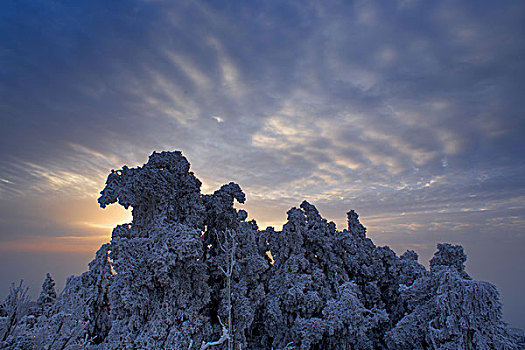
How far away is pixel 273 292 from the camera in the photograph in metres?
21.1

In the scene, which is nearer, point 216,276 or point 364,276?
point 216,276

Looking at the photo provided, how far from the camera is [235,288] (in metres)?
18.1

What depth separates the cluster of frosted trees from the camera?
14.2m

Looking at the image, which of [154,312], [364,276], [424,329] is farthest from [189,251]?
[364,276]

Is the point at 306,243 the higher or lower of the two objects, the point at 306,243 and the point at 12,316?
the higher

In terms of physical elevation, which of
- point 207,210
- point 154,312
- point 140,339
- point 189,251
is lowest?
point 140,339

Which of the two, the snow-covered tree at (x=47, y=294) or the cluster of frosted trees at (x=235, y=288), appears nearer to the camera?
the cluster of frosted trees at (x=235, y=288)

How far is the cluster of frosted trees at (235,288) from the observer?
14.2m

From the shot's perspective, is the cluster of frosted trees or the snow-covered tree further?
the snow-covered tree

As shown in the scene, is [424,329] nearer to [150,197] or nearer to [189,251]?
[189,251]

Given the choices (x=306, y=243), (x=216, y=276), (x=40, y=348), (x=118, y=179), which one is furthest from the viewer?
(x=306, y=243)

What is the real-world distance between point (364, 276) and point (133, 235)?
1756 centimetres

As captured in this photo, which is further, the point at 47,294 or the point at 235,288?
the point at 47,294

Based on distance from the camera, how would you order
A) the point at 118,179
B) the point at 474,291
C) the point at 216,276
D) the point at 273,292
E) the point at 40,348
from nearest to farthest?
the point at 40,348 → the point at 474,291 → the point at 118,179 → the point at 216,276 → the point at 273,292
